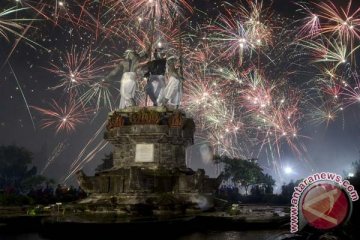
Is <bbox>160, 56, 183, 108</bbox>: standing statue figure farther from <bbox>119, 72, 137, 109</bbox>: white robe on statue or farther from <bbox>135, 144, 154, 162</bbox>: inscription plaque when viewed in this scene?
<bbox>135, 144, 154, 162</bbox>: inscription plaque

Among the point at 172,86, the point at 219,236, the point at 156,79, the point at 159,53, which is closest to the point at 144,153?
the point at 172,86

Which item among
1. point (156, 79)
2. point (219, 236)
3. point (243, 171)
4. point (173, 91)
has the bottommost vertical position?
point (219, 236)

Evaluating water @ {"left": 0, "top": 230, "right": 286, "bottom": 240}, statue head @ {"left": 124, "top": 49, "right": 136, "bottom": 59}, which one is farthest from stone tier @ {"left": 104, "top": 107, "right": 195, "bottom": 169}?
water @ {"left": 0, "top": 230, "right": 286, "bottom": 240}

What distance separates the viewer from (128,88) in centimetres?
2175

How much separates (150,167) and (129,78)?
18.0 feet

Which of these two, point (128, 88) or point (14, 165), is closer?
point (128, 88)

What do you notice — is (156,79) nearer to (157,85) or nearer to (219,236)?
(157,85)

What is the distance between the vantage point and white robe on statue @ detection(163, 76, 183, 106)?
2147 centimetres

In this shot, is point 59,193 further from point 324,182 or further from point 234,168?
point 234,168

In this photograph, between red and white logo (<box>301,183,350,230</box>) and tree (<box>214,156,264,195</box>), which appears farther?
tree (<box>214,156,264,195</box>)

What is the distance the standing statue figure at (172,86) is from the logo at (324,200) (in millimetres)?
16414

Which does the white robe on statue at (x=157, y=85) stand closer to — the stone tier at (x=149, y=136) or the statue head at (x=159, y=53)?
the statue head at (x=159, y=53)

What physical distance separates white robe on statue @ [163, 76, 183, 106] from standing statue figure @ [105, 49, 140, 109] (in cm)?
197

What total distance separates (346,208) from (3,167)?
77543 millimetres
